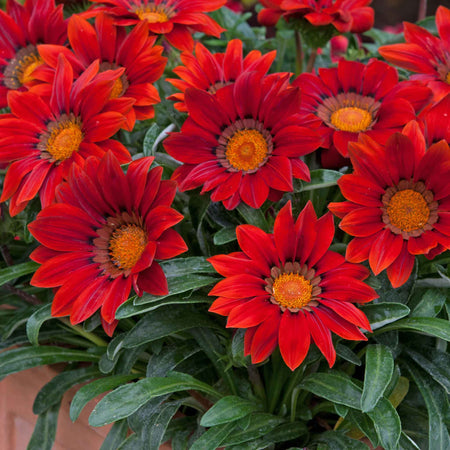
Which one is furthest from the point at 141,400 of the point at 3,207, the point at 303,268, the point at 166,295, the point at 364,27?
the point at 364,27

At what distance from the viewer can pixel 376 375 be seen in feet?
2.14

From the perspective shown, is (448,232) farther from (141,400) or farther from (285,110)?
(141,400)

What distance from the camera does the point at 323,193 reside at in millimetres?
846

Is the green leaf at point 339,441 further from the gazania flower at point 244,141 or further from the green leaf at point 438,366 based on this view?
the gazania flower at point 244,141

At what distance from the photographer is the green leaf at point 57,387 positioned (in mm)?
875

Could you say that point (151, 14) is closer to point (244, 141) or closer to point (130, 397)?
point (244, 141)

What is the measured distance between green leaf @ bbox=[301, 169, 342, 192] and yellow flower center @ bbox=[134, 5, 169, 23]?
40 centimetres

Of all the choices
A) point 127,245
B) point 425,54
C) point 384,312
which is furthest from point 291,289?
point 425,54

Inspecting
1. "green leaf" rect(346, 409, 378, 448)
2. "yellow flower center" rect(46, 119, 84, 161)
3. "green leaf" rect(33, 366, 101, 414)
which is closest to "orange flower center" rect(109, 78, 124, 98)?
"yellow flower center" rect(46, 119, 84, 161)

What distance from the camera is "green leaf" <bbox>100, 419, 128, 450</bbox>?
81cm

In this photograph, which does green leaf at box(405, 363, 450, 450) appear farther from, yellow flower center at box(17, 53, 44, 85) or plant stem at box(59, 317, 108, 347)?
yellow flower center at box(17, 53, 44, 85)

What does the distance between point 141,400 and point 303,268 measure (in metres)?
0.25

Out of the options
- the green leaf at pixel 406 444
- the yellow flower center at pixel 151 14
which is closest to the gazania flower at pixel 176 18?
the yellow flower center at pixel 151 14

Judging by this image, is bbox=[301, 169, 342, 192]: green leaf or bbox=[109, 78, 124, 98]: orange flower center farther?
bbox=[109, 78, 124, 98]: orange flower center
